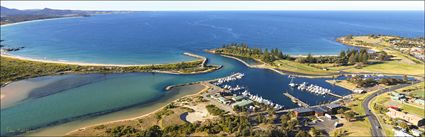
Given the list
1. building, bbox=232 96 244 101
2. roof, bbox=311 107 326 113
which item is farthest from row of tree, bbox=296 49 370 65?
roof, bbox=311 107 326 113

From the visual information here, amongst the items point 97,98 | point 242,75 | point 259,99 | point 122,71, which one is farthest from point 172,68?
point 259,99

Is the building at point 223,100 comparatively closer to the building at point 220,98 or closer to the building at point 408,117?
the building at point 220,98

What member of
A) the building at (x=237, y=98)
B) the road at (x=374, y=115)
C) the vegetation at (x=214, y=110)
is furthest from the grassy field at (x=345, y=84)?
the vegetation at (x=214, y=110)

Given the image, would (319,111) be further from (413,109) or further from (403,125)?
(413,109)

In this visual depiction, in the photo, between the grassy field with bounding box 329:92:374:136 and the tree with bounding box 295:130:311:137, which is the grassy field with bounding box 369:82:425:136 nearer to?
the grassy field with bounding box 329:92:374:136

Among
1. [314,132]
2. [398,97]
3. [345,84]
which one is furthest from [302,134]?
[345,84]

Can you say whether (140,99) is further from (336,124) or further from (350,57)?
(350,57)

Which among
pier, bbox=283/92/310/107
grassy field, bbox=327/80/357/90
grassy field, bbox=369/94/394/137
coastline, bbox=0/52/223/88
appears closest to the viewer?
grassy field, bbox=369/94/394/137
